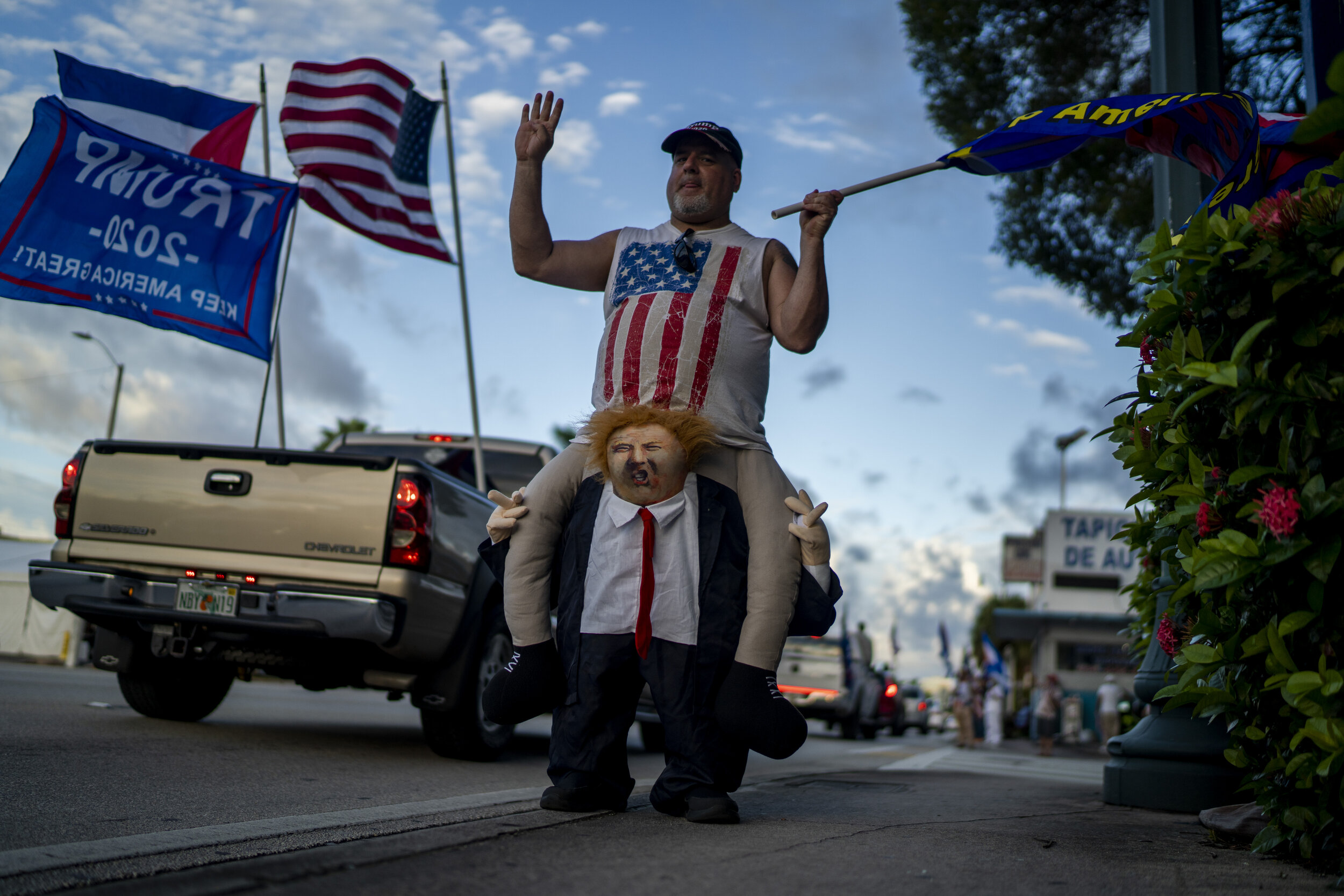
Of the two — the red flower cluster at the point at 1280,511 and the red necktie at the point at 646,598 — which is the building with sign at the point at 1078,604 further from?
the red flower cluster at the point at 1280,511

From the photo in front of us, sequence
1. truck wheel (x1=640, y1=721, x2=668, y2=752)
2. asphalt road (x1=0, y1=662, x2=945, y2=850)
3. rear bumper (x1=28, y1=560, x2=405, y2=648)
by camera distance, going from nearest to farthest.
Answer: asphalt road (x1=0, y1=662, x2=945, y2=850), rear bumper (x1=28, y1=560, x2=405, y2=648), truck wheel (x1=640, y1=721, x2=668, y2=752)

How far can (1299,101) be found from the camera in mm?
12828

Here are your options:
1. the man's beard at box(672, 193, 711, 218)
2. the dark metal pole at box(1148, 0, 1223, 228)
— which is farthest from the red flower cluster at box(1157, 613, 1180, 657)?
the dark metal pole at box(1148, 0, 1223, 228)

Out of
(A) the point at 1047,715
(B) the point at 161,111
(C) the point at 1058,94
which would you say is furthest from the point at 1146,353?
(A) the point at 1047,715

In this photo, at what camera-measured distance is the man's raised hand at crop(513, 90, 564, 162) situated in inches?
159

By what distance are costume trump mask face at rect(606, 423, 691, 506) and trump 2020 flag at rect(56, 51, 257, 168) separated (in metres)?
7.62

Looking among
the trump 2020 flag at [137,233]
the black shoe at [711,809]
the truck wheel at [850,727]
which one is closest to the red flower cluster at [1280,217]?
the black shoe at [711,809]

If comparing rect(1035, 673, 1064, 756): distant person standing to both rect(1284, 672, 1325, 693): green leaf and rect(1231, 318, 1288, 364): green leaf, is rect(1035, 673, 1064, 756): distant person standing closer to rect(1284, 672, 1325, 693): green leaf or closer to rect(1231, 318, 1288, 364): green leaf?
rect(1284, 672, 1325, 693): green leaf

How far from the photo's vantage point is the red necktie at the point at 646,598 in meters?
3.51

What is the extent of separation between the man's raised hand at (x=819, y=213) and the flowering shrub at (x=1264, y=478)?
0.94 m

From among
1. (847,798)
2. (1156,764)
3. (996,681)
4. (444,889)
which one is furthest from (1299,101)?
(996,681)

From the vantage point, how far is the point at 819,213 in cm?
→ 369

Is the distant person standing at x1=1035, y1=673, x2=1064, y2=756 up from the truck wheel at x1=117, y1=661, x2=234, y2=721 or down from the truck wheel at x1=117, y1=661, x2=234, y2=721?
down

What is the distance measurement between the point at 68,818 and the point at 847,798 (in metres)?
2.80
